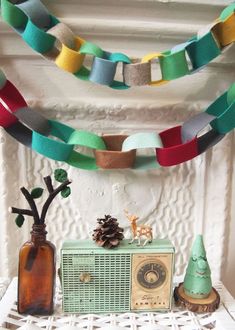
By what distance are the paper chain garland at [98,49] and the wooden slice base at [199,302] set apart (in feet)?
1.23

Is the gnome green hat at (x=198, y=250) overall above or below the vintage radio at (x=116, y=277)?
above

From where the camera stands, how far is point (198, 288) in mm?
687

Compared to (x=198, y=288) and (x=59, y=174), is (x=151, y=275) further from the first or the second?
(x=59, y=174)

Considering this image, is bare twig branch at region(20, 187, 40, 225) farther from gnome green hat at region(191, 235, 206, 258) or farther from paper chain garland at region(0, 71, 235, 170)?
gnome green hat at region(191, 235, 206, 258)

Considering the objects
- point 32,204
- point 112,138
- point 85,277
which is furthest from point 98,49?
point 85,277

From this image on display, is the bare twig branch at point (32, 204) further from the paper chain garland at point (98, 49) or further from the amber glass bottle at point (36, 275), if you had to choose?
the paper chain garland at point (98, 49)

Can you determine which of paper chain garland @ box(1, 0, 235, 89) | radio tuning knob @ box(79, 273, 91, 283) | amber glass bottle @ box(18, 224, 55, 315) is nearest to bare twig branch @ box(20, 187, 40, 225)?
amber glass bottle @ box(18, 224, 55, 315)

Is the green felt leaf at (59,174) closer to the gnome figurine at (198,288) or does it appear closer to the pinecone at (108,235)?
the pinecone at (108,235)

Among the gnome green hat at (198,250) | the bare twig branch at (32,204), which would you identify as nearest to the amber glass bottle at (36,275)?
the bare twig branch at (32,204)

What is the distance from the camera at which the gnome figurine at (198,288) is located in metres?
0.68

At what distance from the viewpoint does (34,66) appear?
0.75m

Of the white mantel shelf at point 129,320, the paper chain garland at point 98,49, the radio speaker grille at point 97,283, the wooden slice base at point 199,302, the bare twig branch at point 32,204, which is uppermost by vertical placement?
the paper chain garland at point 98,49

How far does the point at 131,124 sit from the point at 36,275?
33 centimetres

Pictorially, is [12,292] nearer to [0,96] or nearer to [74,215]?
[74,215]
